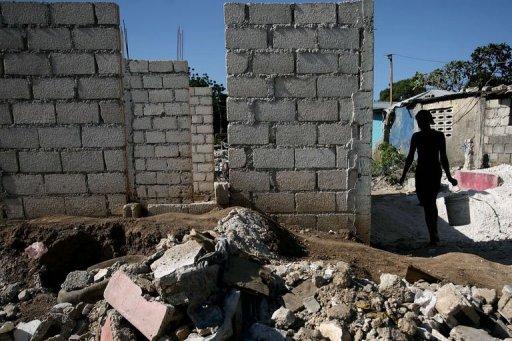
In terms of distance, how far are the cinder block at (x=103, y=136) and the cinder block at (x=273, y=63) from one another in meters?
1.70

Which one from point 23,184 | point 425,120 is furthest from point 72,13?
point 425,120

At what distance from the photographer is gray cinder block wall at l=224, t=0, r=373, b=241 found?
12.8ft

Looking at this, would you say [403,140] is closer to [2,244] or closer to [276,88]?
[276,88]

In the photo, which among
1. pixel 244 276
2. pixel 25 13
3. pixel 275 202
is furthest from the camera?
pixel 275 202

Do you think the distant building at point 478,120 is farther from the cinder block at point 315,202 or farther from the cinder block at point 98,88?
the cinder block at point 98,88

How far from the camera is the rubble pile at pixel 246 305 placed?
2.26 m

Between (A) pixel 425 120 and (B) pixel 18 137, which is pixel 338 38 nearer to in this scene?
(A) pixel 425 120

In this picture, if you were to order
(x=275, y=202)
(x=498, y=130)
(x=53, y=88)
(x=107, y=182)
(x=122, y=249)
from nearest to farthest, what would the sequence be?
(x=122, y=249) → (x=53, y=88) → (x=107, y=182) → (x=275, y=202) → (x=498, y=130)

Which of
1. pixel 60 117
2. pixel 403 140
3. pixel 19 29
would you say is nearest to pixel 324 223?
pixel 60 117

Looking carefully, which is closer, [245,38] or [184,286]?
[184,286]

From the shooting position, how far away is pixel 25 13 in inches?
148

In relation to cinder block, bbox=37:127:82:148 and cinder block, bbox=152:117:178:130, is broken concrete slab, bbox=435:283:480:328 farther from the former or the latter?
cinder block, bbox=152:117:178:130

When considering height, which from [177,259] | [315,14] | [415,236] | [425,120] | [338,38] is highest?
[315,14]

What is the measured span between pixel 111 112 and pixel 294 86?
6.87 feet
